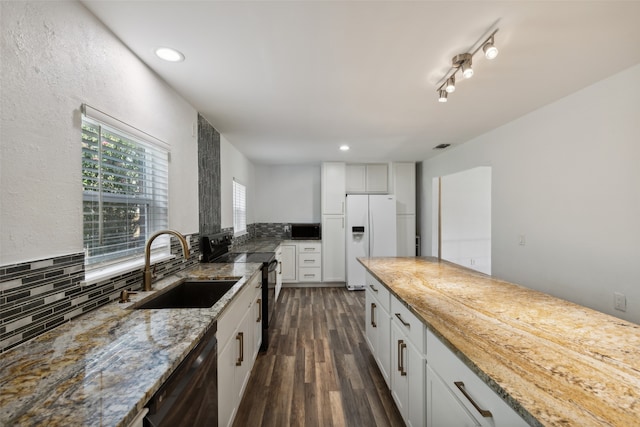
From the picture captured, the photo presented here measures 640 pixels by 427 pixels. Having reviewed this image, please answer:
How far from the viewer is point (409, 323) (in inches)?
59.9

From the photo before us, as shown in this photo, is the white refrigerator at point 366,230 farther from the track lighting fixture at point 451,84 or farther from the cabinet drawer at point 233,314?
the track lighting fixture at point 451,84

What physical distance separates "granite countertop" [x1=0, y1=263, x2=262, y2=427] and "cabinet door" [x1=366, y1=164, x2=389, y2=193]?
444 cm

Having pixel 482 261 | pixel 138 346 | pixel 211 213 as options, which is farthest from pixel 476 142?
pixel 138 346

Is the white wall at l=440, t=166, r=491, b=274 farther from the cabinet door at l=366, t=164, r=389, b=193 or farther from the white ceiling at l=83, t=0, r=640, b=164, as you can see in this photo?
the white ceiling at l=83, t=0, r=640, b=164

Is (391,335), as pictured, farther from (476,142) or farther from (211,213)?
(476,142)

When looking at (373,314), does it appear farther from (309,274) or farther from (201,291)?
(309,274)

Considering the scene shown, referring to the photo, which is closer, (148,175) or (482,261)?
(148,175)

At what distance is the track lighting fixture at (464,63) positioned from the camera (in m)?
1.43

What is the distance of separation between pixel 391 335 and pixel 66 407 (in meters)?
1.71

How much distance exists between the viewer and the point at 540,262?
2.64 m

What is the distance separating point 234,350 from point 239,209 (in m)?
2.89

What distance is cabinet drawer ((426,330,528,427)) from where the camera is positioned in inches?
31.0

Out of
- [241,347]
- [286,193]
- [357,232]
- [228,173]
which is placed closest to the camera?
[241,347]

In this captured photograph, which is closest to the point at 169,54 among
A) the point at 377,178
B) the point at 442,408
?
the point at 442,408
